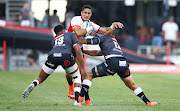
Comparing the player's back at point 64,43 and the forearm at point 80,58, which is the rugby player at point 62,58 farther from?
the forearm at point 80,58

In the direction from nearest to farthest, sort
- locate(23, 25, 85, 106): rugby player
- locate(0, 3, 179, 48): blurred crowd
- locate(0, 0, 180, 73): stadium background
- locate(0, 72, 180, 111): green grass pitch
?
locate(0, 72, 180, 111): green grass pitch
locate(23, 25, 85, 106): rugby player
locate(0, 0, 180, 73): stadium background
locate(0, 3, 179, 48): blurred crowd

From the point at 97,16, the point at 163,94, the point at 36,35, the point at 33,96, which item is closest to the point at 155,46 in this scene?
the point at 97,16

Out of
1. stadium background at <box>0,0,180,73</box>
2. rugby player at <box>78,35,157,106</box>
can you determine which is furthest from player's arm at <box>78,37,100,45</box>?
stadium background at <box>0,0,180,73</box>

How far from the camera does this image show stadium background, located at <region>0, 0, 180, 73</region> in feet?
75.3

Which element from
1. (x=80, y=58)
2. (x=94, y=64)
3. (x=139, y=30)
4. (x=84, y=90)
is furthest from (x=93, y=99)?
(x=139, y=30)

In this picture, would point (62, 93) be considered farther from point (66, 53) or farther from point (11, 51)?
point (11, 51)

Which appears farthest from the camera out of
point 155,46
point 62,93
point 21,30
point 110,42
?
point 155,46

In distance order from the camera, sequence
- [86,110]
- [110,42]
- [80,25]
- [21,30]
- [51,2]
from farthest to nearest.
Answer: [51,2] → [21,30] → [80,25] → [110,42] → [86,110]

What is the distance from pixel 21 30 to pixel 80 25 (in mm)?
12876

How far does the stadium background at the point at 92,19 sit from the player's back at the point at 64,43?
13056 millimetres

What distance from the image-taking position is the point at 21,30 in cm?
2269

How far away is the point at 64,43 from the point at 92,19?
1704 cm

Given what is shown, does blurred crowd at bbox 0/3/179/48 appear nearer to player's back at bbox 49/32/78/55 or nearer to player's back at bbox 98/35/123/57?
player's back at bbox 49/32/78/55

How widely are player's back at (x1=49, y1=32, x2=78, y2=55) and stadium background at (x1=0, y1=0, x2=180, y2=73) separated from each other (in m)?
13.1
